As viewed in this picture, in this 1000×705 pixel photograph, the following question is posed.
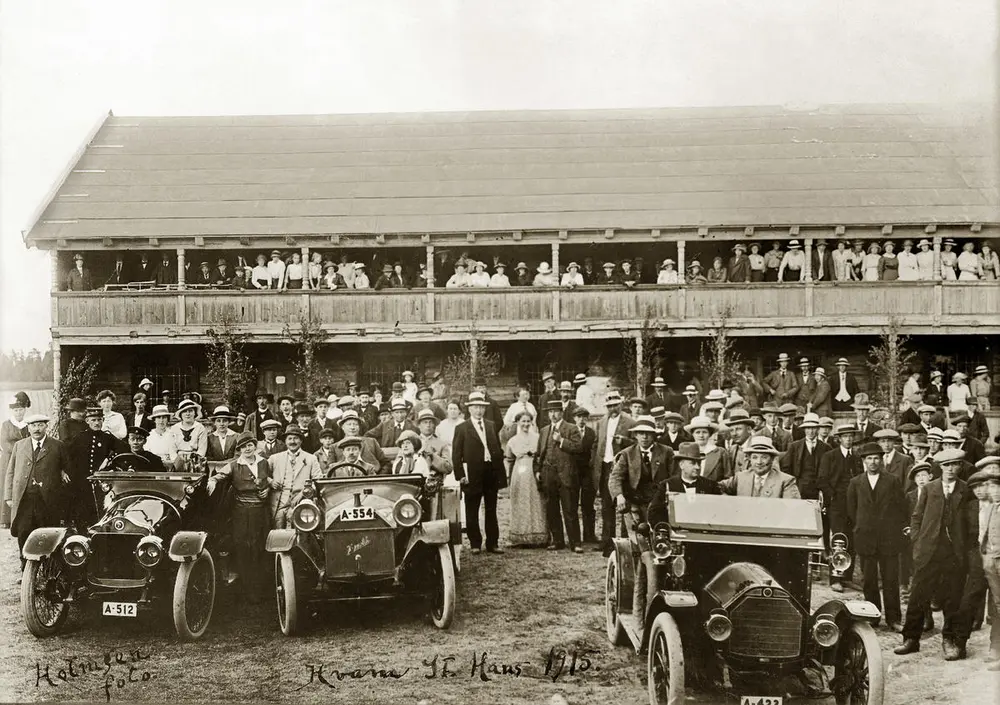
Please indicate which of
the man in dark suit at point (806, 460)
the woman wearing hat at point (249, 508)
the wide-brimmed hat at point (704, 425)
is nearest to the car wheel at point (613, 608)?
the wide-brimmed hat at point (704, 425)

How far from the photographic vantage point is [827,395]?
759cm

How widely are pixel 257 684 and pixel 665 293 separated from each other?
656cm

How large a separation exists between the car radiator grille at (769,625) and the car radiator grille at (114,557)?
12.4ft

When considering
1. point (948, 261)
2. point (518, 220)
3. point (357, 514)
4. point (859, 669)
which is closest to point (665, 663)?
point (859, 669)

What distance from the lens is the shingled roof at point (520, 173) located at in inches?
302

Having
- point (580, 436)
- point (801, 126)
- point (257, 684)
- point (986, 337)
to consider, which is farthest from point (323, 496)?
point (986, 337)

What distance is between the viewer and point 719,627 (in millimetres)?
4234

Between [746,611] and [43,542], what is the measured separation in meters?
4.46

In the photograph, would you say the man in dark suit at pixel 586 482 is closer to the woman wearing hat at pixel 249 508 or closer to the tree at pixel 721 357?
A: the woman wearing hat at pixel 249 508

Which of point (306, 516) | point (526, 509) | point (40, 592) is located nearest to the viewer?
point (306, 516)

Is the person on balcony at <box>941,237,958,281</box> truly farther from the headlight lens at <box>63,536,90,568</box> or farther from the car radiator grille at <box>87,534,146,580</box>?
the headlight lens at <box>63,536,90,568</box>

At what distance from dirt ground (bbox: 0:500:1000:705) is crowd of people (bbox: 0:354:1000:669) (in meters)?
0.29

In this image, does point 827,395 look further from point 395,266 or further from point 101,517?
point 101,517

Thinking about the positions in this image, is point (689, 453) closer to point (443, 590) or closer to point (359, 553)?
point (443, 590)
